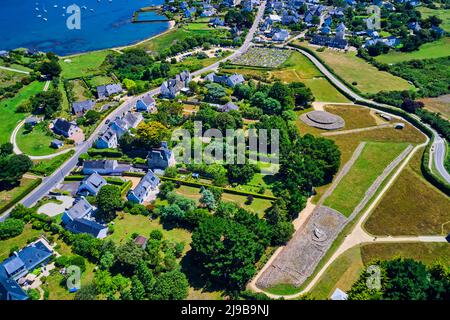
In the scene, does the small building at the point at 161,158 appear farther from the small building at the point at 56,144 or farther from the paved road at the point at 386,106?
the paved road at the point at 386,106

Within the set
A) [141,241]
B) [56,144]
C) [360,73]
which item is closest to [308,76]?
[360,73]

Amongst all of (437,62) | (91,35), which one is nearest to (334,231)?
(437,62)

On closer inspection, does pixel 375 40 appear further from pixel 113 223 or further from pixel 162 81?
pixel 113 223

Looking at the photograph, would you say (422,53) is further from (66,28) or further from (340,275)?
(66,28)

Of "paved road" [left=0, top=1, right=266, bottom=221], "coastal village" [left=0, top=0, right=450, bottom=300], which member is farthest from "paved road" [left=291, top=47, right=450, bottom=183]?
"paved road" [left=0, top=1, right=266, bottom=221]

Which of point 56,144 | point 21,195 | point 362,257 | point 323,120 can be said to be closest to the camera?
point 362,257

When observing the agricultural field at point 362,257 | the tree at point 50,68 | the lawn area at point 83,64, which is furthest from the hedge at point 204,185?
the tree at point 50,68
